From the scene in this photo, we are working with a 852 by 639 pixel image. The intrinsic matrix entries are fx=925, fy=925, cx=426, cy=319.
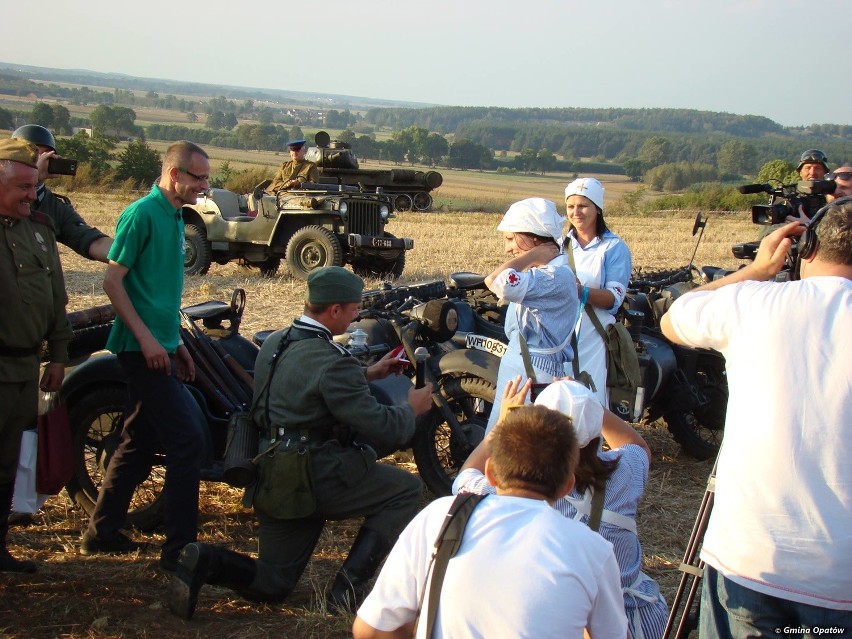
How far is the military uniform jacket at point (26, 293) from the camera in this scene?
151 inches

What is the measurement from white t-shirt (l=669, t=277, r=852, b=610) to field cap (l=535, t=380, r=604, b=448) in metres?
0.39

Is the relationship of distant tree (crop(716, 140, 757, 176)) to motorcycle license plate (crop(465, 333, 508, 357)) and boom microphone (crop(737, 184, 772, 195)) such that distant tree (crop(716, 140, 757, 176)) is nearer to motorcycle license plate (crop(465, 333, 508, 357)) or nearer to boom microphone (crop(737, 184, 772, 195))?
boom microphone (crop(737, 184, 772, 195))

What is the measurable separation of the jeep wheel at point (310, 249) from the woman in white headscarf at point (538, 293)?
8661 millimetres

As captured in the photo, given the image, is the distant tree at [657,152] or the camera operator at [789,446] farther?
the distant tree at [657,152]

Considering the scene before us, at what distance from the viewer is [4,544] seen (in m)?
4.05

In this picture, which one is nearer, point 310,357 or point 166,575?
point 310,357

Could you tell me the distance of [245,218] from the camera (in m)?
13.3

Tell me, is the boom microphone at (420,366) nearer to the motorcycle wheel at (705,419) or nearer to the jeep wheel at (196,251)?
the motorcycle wheel at (705,419)

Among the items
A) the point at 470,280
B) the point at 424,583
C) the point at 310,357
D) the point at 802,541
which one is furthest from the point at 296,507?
the point at 470,280

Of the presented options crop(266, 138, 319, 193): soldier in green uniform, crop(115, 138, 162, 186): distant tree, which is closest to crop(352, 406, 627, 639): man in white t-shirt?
crop(266, 138, 319, 193): soldier in green uniform

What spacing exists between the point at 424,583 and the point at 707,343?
3.22 ft

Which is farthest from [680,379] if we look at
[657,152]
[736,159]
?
[657,152]

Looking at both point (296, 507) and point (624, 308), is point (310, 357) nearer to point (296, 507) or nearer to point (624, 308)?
point (296, 507)

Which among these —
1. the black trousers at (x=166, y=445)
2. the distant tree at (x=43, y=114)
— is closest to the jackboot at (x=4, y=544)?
the black trousers at (x=166, y=445)
